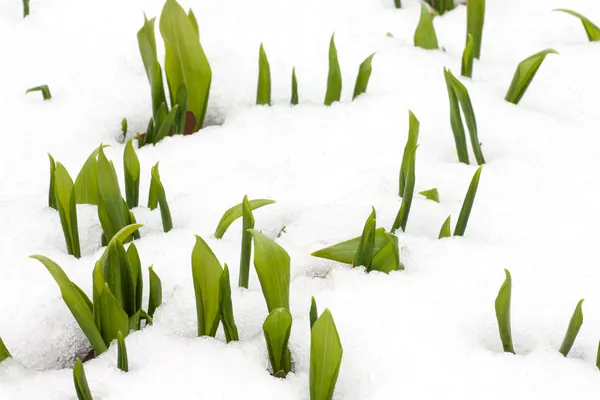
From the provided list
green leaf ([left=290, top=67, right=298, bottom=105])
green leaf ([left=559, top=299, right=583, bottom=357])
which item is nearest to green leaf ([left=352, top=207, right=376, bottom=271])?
green leaf ([left=559, top=299, right=583, bottom=357])

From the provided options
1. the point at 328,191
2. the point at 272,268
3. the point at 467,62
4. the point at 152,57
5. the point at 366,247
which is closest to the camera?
the point at 272,268

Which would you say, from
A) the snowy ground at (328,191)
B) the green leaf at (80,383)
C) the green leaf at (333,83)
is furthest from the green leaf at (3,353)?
the green leaf at (333,83)

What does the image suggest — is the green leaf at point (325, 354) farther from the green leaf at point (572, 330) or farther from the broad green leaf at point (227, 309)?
the green leaf at point (572, 330)

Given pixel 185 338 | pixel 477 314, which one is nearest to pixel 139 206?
pixel 185 338

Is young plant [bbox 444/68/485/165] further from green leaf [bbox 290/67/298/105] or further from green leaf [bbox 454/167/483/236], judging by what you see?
green leaf [bbox 290/67/298/105]

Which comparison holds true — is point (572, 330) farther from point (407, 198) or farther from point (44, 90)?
point (44, 90)

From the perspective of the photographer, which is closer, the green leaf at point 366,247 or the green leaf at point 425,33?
the green leaf at point 366,247

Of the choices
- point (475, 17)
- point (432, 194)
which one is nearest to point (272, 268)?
point (432, 194)
